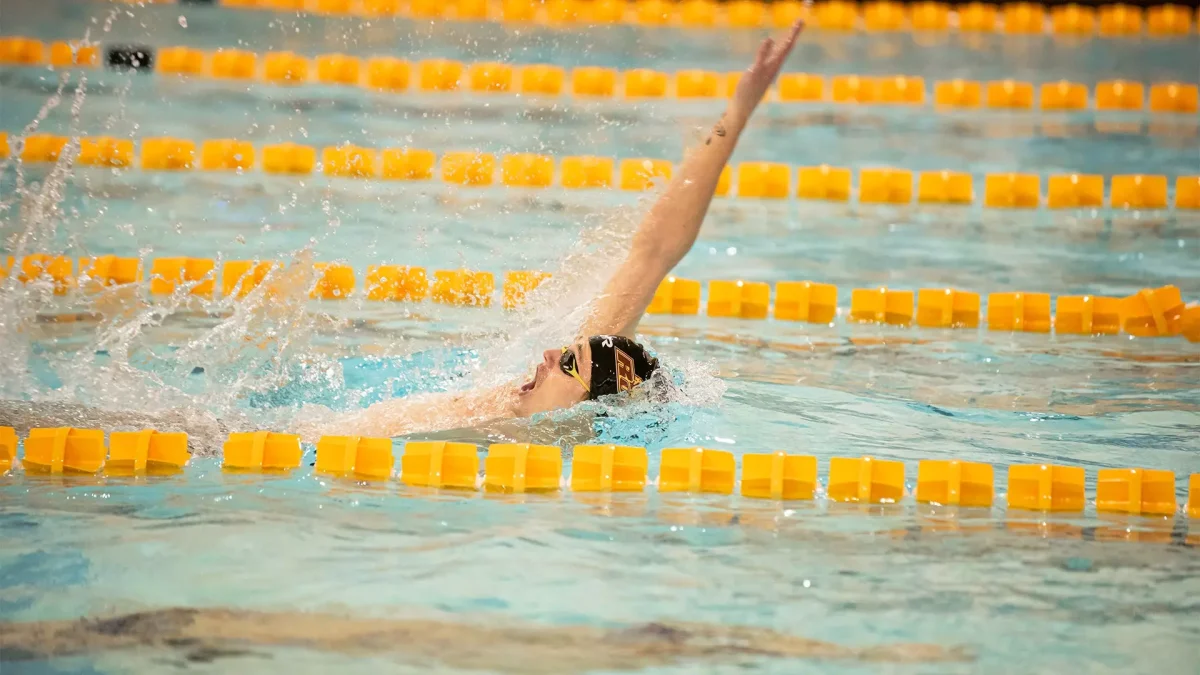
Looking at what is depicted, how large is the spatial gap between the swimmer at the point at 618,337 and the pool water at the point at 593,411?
0.11 metres

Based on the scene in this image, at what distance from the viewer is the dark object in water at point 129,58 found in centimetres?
856

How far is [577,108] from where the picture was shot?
815 centimetres

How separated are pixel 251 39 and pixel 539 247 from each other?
410 centimetres

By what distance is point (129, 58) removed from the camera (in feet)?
28.3

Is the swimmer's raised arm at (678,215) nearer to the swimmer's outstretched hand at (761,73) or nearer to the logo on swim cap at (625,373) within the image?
the swimmer's outstretched hand at (761,73)

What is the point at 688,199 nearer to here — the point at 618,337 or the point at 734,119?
the point at 734,119

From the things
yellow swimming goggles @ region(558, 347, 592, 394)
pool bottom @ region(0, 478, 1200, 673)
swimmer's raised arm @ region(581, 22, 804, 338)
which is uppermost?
swimmer's raised arm @ region(581, 22, 804, 338)

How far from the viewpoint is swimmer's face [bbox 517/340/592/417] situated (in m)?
3.56

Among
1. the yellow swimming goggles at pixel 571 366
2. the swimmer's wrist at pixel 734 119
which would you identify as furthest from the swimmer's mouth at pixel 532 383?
the swimmer's wrist at pixel 734 119

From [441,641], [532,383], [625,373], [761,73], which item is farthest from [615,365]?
[441,641]

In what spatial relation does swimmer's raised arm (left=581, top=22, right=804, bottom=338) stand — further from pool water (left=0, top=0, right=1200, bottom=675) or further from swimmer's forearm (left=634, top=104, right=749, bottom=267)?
pool water (left=0, top=0, right=1200, bottom=675)

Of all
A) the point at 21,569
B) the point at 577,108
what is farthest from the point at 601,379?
the point at 577,108

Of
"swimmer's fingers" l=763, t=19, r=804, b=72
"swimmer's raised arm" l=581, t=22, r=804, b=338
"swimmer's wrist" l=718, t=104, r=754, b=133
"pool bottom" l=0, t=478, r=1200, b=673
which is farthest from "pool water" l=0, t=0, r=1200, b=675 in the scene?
"swimmer's fingers" l=763, t=19, r=804, b=72

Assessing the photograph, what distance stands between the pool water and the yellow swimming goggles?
0.18 metres
